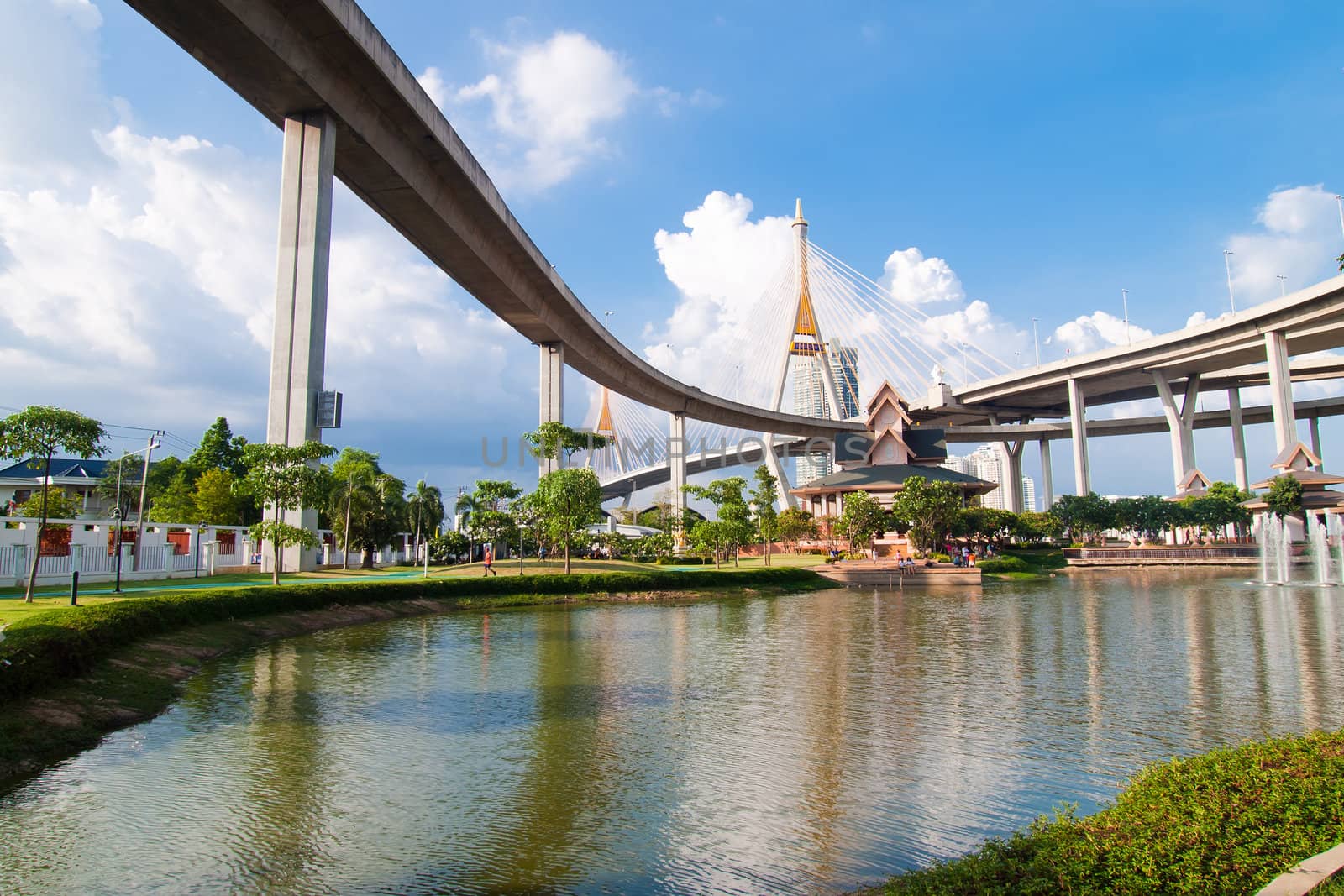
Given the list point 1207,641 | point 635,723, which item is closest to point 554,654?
point 635,723

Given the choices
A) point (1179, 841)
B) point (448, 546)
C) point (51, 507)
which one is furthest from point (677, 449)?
point (1179, 841)

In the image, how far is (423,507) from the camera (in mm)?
71250

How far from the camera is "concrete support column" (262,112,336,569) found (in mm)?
25656

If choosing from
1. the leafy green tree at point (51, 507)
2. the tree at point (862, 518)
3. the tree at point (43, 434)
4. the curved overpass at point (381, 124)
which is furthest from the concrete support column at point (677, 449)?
the tree at point (43, 434)

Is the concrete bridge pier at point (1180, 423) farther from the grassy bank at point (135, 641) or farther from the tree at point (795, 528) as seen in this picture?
the grassy bank at point (135, 641)

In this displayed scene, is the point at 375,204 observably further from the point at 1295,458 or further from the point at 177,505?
the point at 1295,458

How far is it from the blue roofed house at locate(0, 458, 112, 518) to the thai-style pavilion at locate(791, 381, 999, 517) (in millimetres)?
62896

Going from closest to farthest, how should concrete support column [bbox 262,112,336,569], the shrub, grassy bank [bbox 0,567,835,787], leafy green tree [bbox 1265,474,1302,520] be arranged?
grassy bank [bbox 0,567,835,787] → concrete support column [bbox 262,112,336,569] → the shrub → leafy green tree [bbox 1265,474,1302,520]

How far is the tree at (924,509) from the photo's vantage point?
182ft

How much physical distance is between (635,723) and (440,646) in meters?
8.91

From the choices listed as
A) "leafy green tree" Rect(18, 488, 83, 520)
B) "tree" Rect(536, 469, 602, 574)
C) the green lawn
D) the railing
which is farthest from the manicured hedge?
the railing

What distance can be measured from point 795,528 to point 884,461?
25074 mm

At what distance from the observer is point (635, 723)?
10.4 m

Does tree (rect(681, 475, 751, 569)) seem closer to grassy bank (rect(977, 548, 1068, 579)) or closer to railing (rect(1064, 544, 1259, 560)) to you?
grassy bank (rect(977, 548, 1068, 579))
